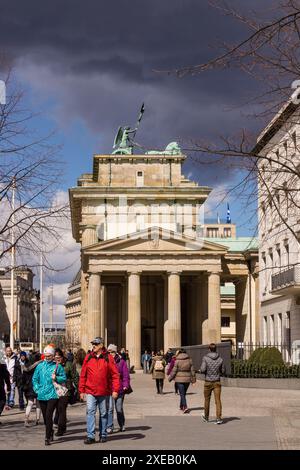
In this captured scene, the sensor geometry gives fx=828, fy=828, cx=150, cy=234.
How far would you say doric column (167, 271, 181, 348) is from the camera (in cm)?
7469

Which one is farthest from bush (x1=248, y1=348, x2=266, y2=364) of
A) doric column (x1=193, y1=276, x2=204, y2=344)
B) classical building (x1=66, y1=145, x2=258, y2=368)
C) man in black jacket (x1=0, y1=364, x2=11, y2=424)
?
doric column (x1=193, y1=276, x2=204, y2=344)

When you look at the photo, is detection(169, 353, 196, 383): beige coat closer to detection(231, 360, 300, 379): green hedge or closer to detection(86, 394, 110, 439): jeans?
detection(86, 394, 110, 439): jeans

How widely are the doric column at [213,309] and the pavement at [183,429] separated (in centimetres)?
4665

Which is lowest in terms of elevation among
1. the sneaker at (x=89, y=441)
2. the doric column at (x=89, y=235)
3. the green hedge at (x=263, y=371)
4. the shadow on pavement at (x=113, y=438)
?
the shadow on pavement at (x=113, y=438)

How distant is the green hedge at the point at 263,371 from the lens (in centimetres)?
3625

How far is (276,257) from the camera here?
5512 cm

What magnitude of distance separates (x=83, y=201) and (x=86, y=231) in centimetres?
374

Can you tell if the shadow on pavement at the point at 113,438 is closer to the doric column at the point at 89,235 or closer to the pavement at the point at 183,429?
the pavement at the point at 183,429

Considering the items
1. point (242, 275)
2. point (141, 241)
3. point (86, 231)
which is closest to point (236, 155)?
point (141, 241)

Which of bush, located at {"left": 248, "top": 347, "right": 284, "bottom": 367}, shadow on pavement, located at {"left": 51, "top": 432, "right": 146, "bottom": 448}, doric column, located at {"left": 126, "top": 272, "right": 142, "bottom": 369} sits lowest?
shadow on pavement, located at {"left": 51, "top": 432, "right": 146, "bottom": 448}

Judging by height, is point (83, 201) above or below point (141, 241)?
above

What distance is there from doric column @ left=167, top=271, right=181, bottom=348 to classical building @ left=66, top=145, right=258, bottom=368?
0.09m

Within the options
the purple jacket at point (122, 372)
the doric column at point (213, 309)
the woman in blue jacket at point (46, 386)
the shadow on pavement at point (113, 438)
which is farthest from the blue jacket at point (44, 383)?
the doric column at point (213, 309)
